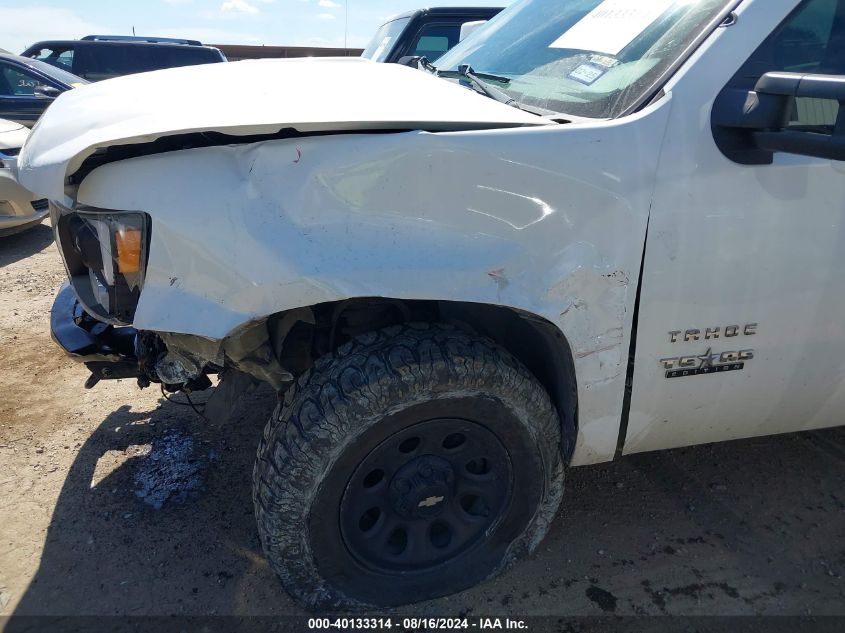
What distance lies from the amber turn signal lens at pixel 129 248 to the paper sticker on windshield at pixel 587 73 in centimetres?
150

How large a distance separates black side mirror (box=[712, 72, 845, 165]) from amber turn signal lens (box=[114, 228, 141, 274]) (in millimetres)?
1673

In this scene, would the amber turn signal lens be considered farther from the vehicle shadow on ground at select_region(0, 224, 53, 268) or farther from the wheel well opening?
the vehicle shadow on ground at select_region(0, 224, 53, 268)

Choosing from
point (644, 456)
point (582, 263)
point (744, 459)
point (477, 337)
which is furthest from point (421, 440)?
point (744, 459)

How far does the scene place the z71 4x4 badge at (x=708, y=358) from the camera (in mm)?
2059

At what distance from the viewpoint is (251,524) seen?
2666mm

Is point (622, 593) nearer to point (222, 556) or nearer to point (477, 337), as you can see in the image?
point (477, 337)

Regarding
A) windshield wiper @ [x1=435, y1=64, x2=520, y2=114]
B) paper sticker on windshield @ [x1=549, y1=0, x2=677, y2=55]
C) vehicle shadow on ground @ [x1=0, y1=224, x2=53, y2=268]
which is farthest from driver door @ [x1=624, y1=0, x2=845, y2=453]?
vehicle shadow on ground @ [x1=0, y1=224, x2=53, y2=268]

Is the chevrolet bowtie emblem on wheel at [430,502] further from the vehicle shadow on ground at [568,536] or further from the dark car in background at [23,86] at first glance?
the dark car in background at [23,86]

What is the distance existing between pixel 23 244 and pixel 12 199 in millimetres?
658

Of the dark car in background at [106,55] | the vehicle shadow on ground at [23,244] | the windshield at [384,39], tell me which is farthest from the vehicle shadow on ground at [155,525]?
the dark car in background at [106,55]

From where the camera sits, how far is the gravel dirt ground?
2332mm

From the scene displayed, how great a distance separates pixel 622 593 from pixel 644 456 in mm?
902

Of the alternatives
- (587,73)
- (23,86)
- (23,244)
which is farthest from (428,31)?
(587,73)

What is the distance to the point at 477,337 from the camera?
2100 millimetres
